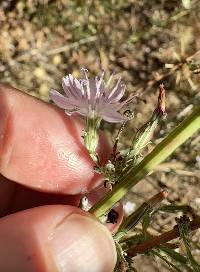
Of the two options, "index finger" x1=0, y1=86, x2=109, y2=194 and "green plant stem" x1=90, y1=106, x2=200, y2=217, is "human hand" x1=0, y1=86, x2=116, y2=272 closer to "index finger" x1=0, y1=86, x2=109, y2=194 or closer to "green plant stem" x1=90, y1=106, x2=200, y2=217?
"index finger" x1=0, y1=86, x2=109, y2=194

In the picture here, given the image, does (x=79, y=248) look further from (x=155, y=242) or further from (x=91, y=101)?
(x=91, y=101)

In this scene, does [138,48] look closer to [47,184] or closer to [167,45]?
[167,45]

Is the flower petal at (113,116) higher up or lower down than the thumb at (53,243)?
higher up

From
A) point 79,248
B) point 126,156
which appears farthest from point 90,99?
point 79,248

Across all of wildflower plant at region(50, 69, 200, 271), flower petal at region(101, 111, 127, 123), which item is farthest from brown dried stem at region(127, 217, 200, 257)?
flower petal at region(101, 111, 127, 123)

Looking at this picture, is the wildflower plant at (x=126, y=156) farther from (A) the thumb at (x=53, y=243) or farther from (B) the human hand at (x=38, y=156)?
(B) the human hand at (x=38, y=156)

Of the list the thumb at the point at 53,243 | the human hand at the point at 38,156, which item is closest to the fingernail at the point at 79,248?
A: the thumb at the point at 53,243

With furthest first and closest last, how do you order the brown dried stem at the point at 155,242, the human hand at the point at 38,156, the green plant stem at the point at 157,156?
1. the human hand at the point at 38,156
2. the brown dried stem at the point at 155,242
3. the green plant stem at the point at 157,156
